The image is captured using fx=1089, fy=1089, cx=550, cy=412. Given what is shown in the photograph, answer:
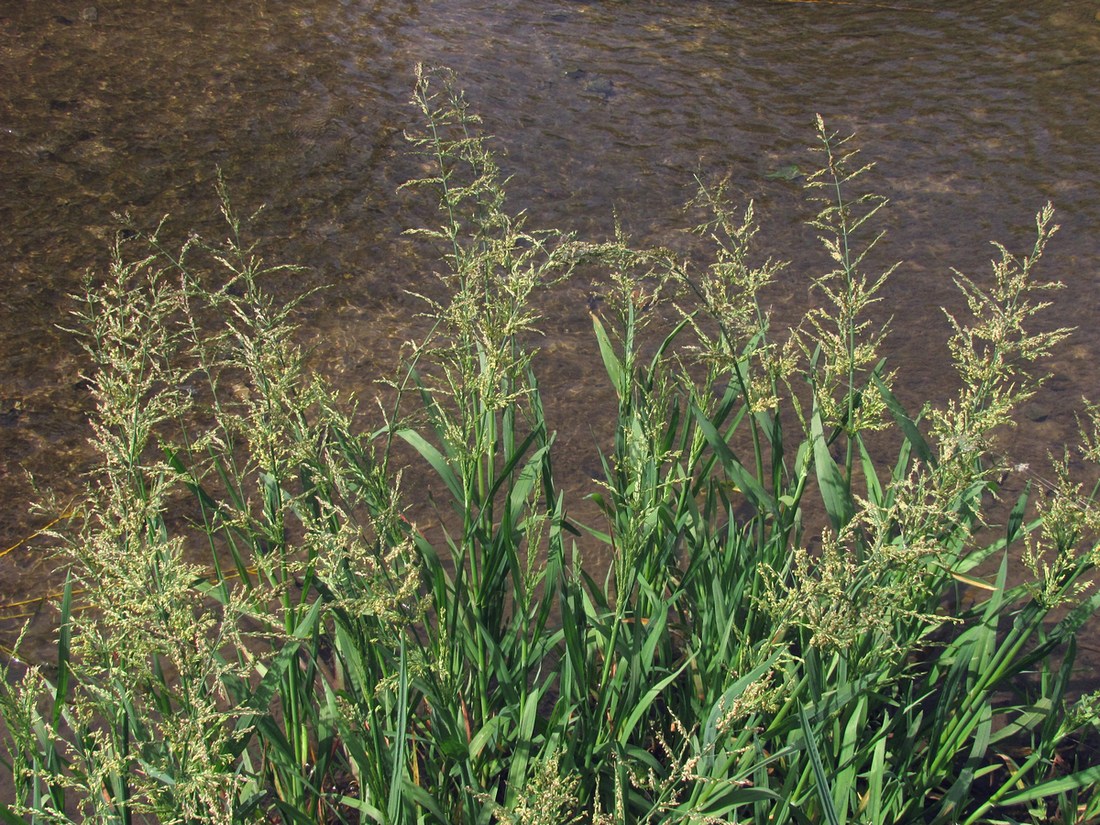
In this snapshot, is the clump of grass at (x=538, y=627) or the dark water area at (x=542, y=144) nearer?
the clump of grass at (x=538, y=627)

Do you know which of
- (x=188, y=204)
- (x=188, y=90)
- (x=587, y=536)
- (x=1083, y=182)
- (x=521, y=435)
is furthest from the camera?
(x=188, y=90)

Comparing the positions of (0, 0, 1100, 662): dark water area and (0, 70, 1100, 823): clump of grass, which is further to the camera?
(0, 0, 1100, 662): dark water area

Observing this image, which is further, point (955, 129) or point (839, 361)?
point (955, 129)

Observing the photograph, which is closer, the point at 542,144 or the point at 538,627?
the point at 538,627

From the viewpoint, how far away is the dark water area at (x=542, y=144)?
326 centimetres

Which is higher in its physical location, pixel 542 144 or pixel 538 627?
pixel 542 144

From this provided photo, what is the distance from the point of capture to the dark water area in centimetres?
326

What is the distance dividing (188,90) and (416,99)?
9.57 ft

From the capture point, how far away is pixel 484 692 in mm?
1916

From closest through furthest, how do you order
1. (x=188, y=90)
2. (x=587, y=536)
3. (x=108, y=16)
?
(x=587, y=536)
(x=188, y=90)
(x=108, y=16)

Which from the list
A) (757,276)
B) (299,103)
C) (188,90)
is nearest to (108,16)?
(188,90)

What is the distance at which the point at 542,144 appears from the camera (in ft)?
14.2

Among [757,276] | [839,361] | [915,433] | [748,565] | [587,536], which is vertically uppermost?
[757,276]

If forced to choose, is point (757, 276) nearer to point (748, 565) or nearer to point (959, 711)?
point (748, 565)
